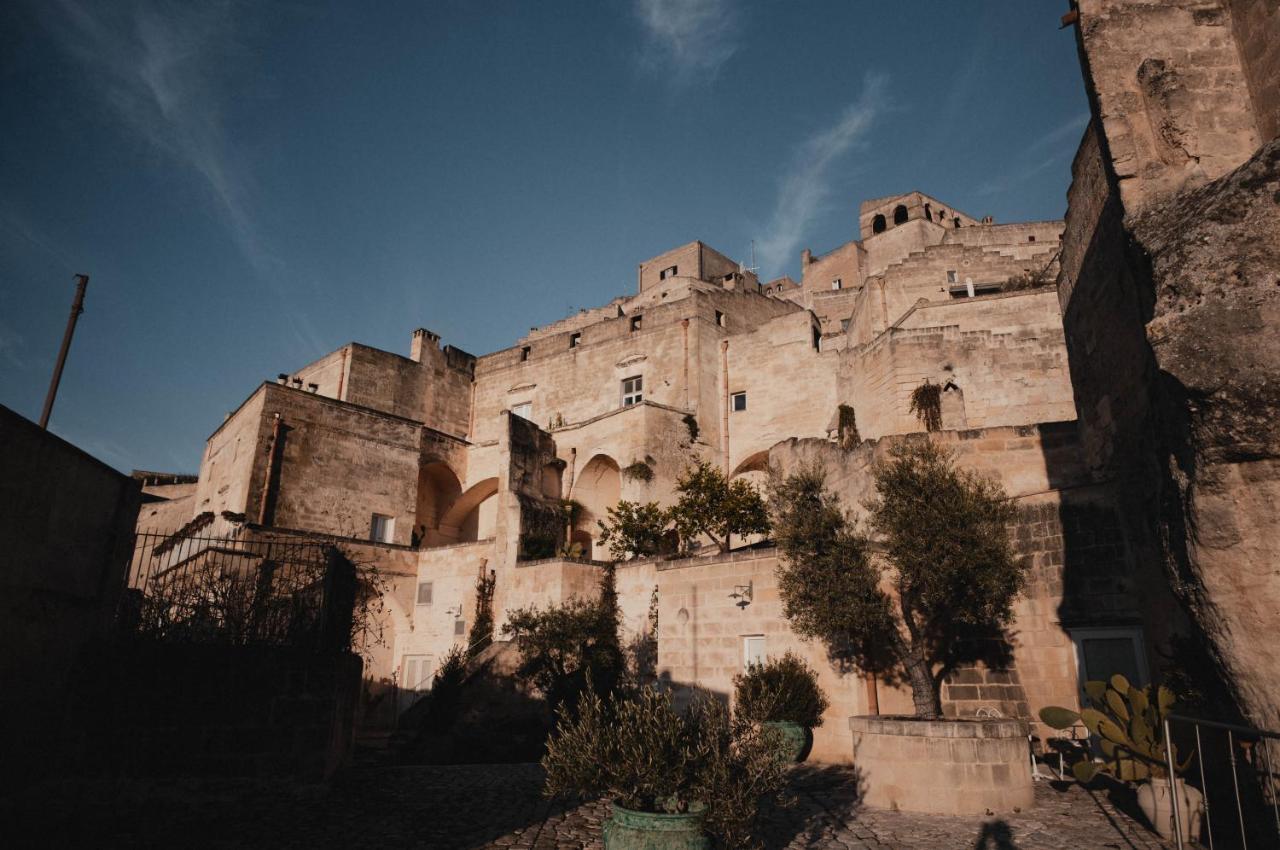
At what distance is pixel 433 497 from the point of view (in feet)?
98.1

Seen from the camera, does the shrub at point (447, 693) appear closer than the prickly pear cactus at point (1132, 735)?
No

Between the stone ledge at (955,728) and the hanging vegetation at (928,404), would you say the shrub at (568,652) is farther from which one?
the hanging vegetation at (928,404)

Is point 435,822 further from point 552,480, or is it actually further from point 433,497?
point 433,497

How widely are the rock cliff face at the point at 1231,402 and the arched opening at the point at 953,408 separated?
1445 centimetres

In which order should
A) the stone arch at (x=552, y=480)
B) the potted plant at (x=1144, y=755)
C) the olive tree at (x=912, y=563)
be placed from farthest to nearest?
the stone arch at (x=552, y=480), the olive tree at (x=912, y=563), the potted plant at (x=1144, y=755)

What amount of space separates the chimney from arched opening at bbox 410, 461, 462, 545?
6265mm

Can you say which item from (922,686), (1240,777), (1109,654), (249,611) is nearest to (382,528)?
(249,611)

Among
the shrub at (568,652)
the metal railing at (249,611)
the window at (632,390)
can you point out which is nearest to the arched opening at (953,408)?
the shrub at (568,652)

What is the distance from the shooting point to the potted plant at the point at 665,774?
5230 millimetres

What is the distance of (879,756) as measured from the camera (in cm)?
854

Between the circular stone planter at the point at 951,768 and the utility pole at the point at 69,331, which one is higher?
the utility pole at the point at 69,331

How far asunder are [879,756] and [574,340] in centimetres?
2614

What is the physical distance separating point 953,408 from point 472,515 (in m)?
18.8

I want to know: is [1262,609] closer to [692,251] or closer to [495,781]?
[495,781]
